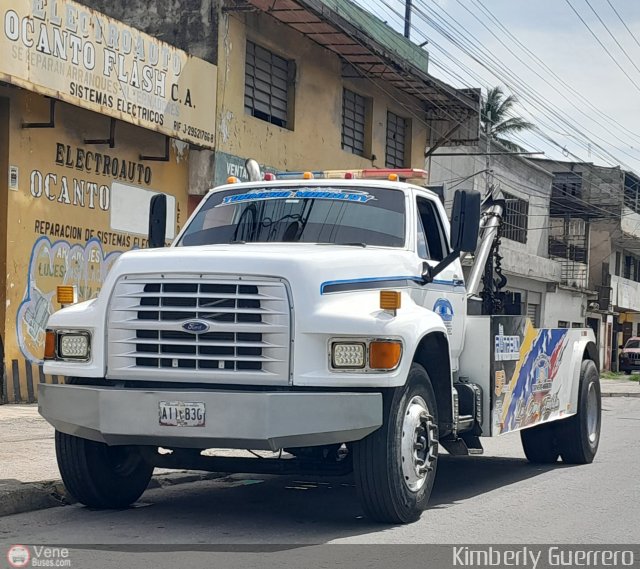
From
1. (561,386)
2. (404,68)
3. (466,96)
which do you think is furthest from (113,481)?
(466,96)

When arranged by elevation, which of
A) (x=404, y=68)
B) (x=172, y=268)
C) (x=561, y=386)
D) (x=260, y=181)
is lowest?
(x=561, y=386)

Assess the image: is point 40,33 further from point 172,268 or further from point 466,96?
point 466,96

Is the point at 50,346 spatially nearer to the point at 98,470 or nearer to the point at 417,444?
the point at 98,470

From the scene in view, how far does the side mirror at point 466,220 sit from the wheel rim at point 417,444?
133 centimetres

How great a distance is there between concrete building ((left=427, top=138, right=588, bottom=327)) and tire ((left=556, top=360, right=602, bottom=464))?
2209cm

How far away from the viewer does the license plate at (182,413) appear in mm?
6902

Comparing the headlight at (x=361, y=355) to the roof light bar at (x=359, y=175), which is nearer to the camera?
the headlight at (x=361, y=355)

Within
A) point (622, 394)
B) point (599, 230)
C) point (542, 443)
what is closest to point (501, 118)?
point (599, 230)

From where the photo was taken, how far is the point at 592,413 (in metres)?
12.1

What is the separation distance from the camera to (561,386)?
11180mm

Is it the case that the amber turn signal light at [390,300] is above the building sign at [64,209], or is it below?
below

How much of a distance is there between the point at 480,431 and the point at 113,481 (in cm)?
294

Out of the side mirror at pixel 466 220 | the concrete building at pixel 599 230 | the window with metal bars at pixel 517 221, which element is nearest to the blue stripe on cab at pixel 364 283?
the side mirror at pixel 466 220

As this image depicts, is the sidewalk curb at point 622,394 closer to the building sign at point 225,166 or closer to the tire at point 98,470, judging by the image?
the building sign at point 225,166
